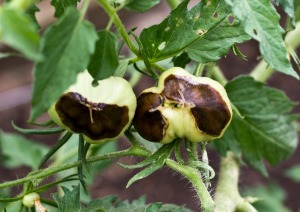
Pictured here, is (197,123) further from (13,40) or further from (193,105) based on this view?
(13,40)

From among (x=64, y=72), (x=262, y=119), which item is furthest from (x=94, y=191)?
(x=64, y=72)

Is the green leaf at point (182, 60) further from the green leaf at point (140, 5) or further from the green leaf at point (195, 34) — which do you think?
the green leaf at point (140, 5)

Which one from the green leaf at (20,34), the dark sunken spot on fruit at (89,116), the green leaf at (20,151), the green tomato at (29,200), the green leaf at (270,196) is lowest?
the green leaf at (270,196)

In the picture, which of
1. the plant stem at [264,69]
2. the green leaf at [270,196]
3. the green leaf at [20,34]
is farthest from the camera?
the green leaf at [270,196]

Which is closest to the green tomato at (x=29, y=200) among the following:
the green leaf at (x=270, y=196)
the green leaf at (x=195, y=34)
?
the green leaf at (x=195, y=34)

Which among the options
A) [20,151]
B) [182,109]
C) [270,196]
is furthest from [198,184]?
[270,196]
